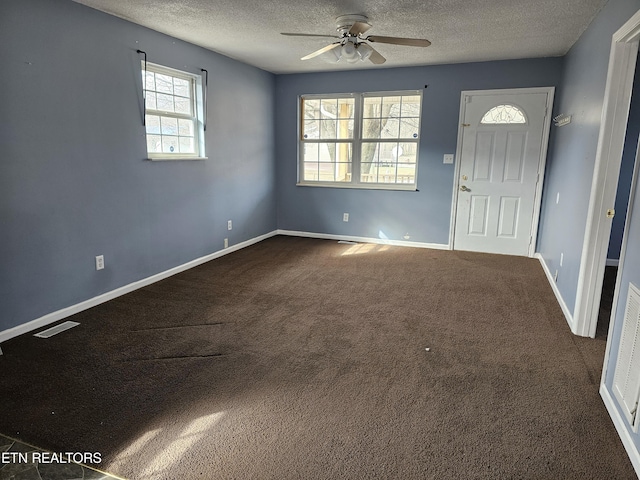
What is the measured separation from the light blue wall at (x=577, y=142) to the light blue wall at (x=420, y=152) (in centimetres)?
85

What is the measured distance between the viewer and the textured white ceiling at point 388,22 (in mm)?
3191

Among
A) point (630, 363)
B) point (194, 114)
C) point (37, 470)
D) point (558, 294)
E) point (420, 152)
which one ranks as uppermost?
point (194, 114)

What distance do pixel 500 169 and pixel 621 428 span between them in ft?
12.7

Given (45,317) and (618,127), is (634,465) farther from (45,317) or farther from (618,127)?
(45,317)

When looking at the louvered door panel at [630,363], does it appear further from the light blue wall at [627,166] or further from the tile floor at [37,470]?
the light blue wall at [627,166]

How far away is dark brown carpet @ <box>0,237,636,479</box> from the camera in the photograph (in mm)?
1815

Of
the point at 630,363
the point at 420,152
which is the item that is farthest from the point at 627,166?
the point at 630,363

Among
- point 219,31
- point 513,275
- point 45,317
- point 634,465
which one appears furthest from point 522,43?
point 45,317

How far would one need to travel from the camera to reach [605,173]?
278 centimetres

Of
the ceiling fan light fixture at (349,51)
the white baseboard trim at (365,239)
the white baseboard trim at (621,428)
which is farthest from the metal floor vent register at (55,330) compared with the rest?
the white baseboard trim at (365,239)

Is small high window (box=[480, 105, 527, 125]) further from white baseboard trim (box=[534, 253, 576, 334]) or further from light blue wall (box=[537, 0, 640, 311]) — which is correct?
white baseboard trim (box=[534, 253, 576, 334])

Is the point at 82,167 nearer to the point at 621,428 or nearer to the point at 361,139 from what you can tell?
the point at 361,139

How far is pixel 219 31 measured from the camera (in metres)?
3.93

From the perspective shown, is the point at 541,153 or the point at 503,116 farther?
the point at 503,116
